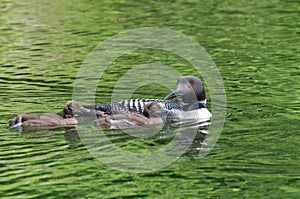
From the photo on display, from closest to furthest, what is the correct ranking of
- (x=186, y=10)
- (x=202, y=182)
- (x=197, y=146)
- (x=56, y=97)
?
(x=202, y=182), (x=197, y=146), (x=56, y=97), (x=186, y=10)

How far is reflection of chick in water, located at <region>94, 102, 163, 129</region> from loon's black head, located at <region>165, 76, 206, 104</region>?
2.79ft

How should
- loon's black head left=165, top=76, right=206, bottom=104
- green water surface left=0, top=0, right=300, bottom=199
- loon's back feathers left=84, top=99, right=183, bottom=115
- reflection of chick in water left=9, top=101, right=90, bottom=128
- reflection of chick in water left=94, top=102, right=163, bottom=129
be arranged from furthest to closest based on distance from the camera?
loon's black head left=165, top=76, right=206, bottom=104 < loon's back feathers left=84, top=99, right=183, bottom=115 < reflection of chick in water left=94, top=102, right=163, bottom=129 < reflection of chick in water left=9, top=101, right=90, bottom=128 < green water surface left=0, top=0, right=300, bottom=199

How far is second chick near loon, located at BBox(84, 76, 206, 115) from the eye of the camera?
1224 centimetres

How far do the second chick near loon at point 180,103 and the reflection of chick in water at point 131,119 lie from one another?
287 millimetres

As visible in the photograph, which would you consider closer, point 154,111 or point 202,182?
point 202,182

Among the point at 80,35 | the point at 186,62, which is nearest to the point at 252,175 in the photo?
the point at 186,62

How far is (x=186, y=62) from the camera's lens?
1661 centimetres

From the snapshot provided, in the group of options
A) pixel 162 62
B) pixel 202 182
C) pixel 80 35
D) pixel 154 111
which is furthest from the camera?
pixel 80 35

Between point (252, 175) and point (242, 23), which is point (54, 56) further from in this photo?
point (252, 175)

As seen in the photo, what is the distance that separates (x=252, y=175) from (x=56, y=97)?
16.1 feet

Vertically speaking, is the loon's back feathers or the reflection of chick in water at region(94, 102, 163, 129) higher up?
the loon's back feathers

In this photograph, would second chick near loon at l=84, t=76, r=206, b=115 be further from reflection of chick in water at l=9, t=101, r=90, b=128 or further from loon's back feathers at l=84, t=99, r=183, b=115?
reflection of chick in water at l=9, t=101, r=90, b=128

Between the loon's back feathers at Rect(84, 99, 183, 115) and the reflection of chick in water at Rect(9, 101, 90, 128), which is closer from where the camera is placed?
the reflection of chick in water at Rect(9, 101, 90, 128)

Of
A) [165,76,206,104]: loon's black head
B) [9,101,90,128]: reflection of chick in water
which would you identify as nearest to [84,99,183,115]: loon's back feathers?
[165,76,206,104]: loon's black head
